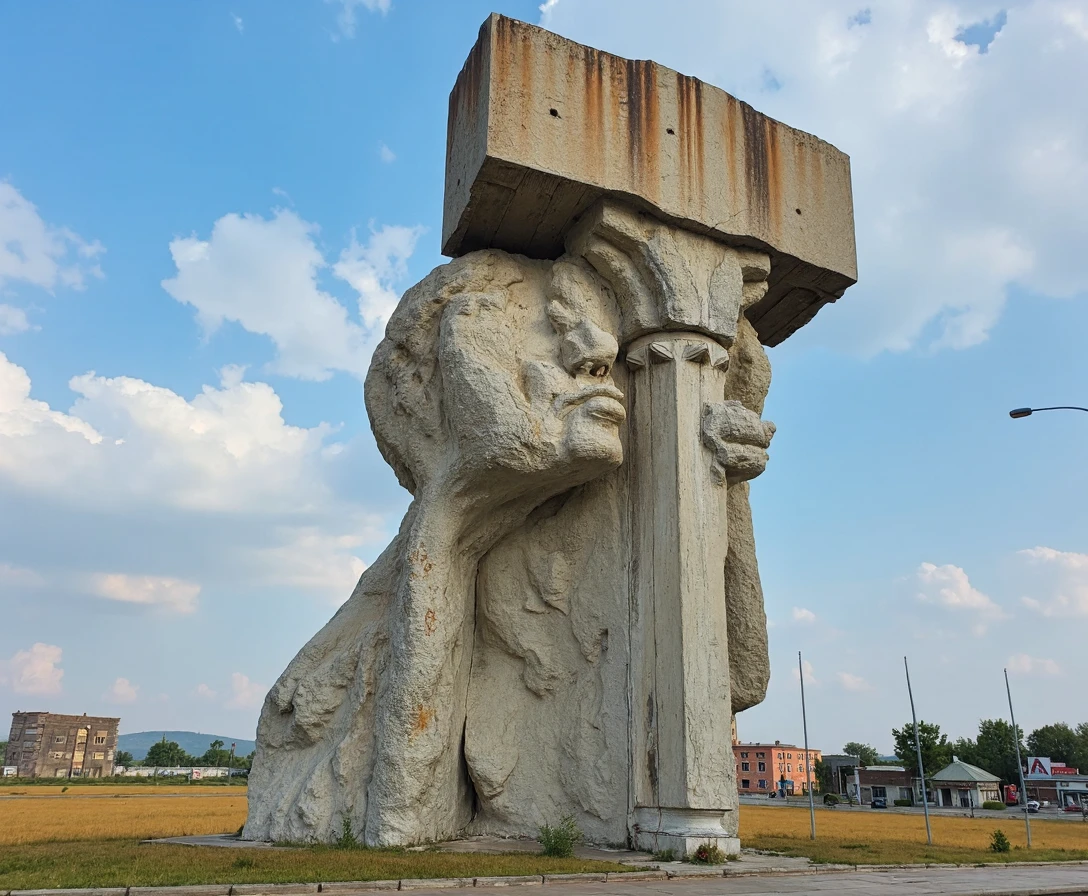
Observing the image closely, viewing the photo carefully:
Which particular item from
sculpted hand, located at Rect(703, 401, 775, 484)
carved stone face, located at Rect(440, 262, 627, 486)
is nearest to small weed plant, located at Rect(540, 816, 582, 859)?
carved stone face, located at Rect(440, 262, 627, 486)

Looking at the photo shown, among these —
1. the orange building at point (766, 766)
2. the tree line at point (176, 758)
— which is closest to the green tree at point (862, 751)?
the orange building at point (766, 766)

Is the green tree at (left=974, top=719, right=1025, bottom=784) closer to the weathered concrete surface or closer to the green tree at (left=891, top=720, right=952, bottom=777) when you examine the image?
the green tree at (left=891, top=720, right=952, bottom=777)

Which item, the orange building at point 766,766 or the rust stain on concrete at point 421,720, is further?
the orange building at point 766,766

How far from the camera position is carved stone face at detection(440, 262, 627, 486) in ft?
36.6

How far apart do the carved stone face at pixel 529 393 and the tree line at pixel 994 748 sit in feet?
147

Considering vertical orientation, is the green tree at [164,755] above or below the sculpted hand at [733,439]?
below

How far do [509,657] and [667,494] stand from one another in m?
3.32

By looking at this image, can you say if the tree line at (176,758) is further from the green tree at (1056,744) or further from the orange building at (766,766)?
the green tree at (1056,744)

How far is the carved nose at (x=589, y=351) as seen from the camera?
11734 mm

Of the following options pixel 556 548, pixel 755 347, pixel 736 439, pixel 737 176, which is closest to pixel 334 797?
pixel 556 548

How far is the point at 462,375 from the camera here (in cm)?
1136

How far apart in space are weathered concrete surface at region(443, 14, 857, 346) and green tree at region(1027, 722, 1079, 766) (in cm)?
6466

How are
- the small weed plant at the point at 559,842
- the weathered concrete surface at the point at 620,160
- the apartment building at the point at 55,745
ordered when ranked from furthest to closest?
the apartment building at the point at 55,745 < the weathered concrete surface at the point at 620,160 < the small weed plant at the point at 559,842

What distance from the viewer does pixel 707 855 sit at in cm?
969
